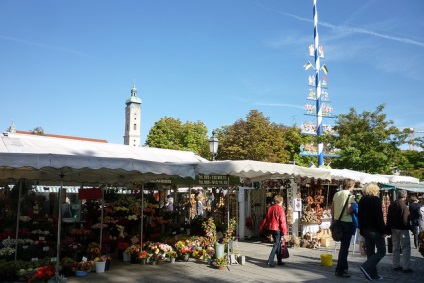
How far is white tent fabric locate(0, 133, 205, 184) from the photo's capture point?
5656 millimetres

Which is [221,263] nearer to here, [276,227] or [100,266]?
[276,227]

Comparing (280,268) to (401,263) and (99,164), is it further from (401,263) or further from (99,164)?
(99,164)

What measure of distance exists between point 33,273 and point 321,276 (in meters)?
5.08

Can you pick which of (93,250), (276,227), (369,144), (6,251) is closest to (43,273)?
(6,251)

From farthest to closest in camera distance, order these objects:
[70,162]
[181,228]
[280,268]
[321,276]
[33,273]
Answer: [181,228]
[280,268]
[321,276]
[33,273]
[70,162]

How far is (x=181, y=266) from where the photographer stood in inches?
317

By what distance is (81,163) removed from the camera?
5.97 meters

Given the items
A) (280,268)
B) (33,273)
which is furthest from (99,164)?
(280,268)

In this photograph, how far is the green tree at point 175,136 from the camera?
160 feet

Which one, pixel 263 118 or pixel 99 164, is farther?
pixel 263 118

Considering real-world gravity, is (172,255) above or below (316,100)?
below

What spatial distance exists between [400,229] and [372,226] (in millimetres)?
1190

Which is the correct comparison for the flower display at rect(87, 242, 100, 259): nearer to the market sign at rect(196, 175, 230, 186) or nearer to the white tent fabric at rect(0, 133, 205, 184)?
the white tent fabric at rect(0, 133, 205, 184)

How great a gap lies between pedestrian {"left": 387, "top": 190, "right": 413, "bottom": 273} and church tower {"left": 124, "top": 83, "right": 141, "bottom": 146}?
10318 cm
